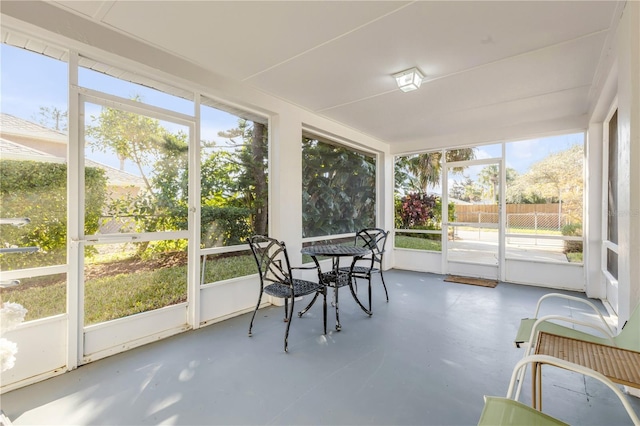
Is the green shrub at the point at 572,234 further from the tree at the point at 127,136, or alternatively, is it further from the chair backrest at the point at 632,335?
the tree at the point at 127,136

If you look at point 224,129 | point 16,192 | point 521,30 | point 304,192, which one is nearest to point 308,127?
point 304,192

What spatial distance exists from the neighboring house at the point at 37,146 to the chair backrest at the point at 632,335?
358cm

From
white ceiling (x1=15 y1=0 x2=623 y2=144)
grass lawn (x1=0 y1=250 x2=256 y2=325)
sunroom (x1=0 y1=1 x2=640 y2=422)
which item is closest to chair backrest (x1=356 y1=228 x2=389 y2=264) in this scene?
sunroom (x1=0 y1=1 x2=640 y2=422)

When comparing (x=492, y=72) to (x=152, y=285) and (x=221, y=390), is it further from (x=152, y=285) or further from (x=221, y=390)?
(x=152, y=285)

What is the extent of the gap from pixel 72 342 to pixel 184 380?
95 centimetres

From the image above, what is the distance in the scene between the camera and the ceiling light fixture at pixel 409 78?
278cm

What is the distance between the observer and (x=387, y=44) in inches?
93.2

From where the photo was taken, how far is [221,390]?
6.24 ft

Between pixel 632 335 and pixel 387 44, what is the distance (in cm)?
250

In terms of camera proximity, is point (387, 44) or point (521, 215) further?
point (521, 215)

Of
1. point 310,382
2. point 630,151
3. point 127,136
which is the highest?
point 127,136

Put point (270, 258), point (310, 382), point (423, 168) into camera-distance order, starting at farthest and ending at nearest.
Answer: point (423, 168)
point (270, 258)
point (310, 382)

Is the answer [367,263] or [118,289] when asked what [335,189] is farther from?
[118,289]

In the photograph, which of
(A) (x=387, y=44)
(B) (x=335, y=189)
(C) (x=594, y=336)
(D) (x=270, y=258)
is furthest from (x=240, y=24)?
(C) (x=594, y=336)
